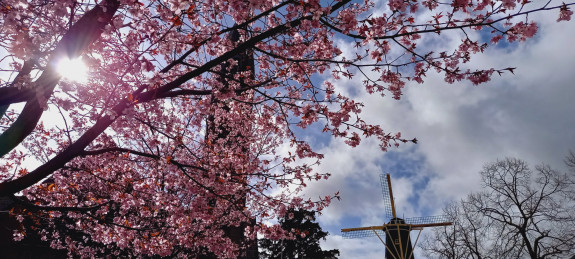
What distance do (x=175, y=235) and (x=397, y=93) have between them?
27.3 ft

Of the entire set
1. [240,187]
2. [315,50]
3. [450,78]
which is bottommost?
[240,187]

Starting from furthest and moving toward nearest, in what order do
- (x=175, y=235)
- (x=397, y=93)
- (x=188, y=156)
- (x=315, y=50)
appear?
1. (x=188, y=156)
2. (x=175, y=235)
3. (x=315, y=50)
4. (x=397, y=93)

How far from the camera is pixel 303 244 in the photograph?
30.5 metres

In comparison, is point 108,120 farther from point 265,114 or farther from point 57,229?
point 57,229

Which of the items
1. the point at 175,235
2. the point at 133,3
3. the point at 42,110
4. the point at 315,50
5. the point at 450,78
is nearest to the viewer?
the point at 133,3

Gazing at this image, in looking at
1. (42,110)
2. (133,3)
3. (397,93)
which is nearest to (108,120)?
(42,110)

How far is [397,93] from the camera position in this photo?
656cm

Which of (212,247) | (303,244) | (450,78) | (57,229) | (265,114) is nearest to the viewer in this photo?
(450,78)

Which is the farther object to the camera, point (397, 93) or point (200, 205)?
point (200, 205)

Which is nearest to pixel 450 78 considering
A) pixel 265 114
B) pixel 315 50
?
pixel 315 50

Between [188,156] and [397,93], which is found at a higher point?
[188,156]

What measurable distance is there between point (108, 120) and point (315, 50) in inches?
180

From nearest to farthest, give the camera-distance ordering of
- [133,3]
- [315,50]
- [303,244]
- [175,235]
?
[133,3], [315,50], [175,235], [303,244]

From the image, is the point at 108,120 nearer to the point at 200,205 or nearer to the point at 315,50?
the point at 200,205
